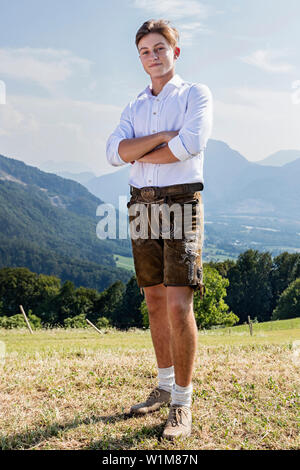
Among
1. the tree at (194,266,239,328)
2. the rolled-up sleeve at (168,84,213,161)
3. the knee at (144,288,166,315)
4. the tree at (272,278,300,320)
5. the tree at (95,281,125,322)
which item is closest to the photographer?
the rolled-up sleeve at (168,84,213,161)

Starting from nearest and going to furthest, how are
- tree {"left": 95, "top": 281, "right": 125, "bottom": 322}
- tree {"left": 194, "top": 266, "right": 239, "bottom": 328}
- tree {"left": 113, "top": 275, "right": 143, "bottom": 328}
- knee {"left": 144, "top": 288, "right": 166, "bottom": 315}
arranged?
knee {"left": 144, "top": 288, "right": 166, "bottom": 315} < tree {"left": 194, "top": 266, "right": 239, "bottom": 328} < tree {"left": 113, "top": 275, "right": 143, "bottom": 328} < tree {"left": 95, "top": 281, "right": 125, "bottom": 322}

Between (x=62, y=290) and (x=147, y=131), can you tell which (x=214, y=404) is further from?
(x=62, y=290)

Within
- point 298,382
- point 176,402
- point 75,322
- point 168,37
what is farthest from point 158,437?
point 75,322

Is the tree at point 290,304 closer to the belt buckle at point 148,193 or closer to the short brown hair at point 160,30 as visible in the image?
the belt buckle at point 148,193

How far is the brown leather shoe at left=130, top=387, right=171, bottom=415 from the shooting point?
12.3ft

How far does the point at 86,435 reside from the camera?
3.39 meters

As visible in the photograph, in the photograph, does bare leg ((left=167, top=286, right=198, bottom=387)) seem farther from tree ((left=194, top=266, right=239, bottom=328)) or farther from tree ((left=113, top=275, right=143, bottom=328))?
tree ((left=113, top=275, right=143, bottom=328))

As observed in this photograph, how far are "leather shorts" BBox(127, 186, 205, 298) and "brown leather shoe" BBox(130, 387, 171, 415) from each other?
1066mm

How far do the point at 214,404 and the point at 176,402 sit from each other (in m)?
0.64

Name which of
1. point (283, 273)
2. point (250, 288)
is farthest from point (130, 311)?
point (283, 273)

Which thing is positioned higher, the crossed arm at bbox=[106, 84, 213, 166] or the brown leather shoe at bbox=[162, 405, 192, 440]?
the crossed arm at bbox=[106, 84, 213, 166]

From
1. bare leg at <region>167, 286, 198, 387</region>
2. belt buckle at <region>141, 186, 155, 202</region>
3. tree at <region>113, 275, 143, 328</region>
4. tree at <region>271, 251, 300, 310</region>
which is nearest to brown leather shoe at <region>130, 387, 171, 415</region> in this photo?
bare leg at <region>167, 286, 198, 387</region>

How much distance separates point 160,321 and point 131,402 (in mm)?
851

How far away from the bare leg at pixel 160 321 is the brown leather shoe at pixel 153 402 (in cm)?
23
